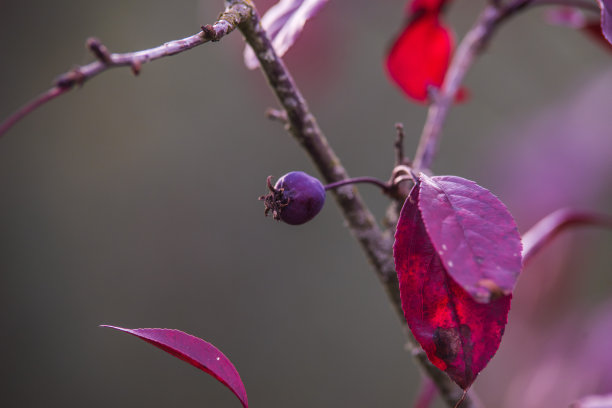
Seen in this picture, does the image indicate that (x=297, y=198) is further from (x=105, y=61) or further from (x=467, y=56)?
(x=467, y=56)

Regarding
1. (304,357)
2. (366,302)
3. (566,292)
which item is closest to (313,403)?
(304,357)

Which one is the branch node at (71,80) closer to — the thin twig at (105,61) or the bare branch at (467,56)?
the thin twig at (105,61)

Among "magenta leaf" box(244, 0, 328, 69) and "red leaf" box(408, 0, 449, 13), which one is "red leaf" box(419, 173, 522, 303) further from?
"red leaf" box(408, 0, 449, 13)

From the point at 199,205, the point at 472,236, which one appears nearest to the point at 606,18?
the point at 472,236

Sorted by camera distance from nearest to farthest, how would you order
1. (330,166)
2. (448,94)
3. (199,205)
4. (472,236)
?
(472,236)
(330,166)
(448,94)
(199,205)

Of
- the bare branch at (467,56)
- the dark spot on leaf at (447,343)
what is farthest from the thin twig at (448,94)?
the dark spot on leaf at (447,343)

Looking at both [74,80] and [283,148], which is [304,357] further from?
[74,80]

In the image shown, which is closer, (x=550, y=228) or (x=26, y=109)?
(x=26, y=109)
